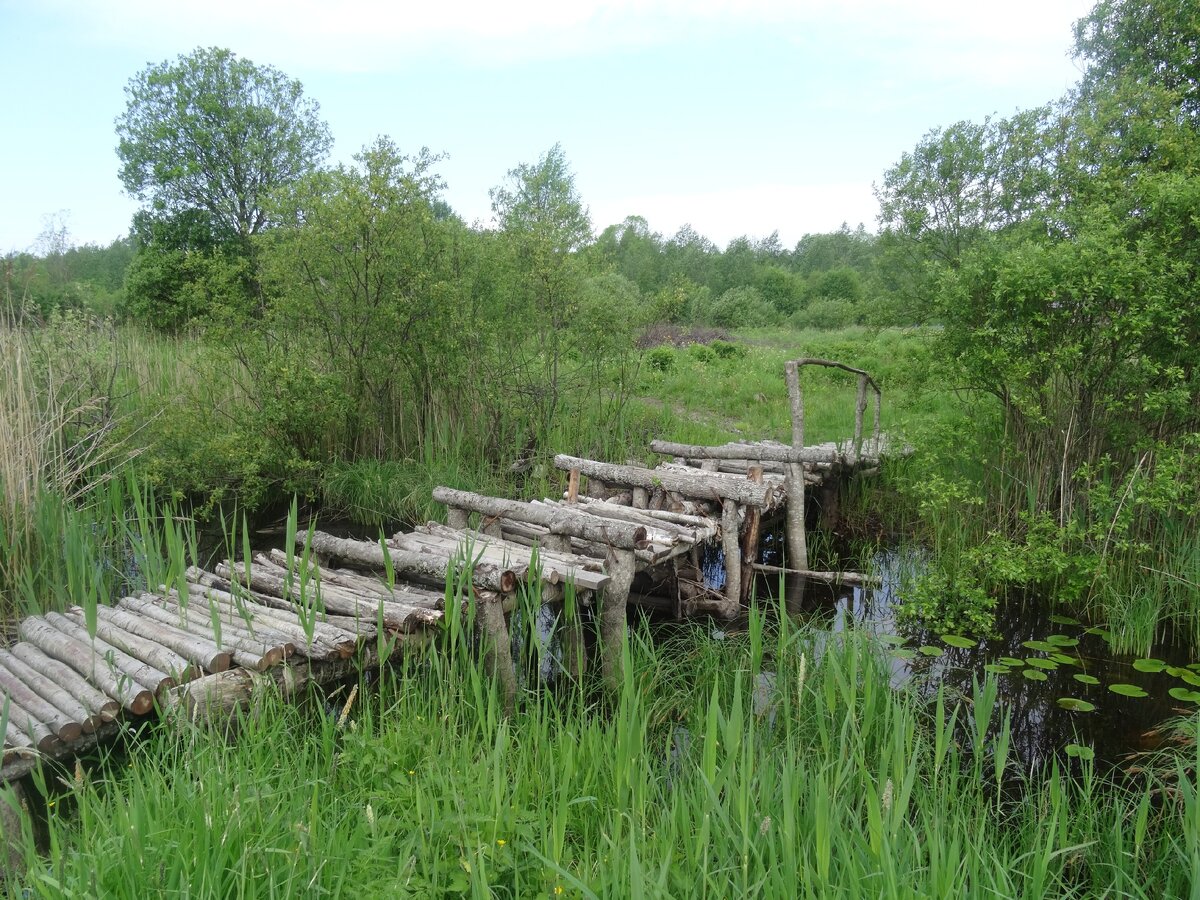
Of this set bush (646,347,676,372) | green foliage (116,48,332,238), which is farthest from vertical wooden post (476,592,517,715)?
green foliage (116,48,332,238)

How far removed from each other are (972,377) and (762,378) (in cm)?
967

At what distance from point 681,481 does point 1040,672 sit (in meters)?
3.10

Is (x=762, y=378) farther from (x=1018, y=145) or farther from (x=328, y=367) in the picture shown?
(x=328, y=367)

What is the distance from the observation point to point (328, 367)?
9203 mm

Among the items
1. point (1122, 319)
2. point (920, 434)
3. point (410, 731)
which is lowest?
point (410, 731)

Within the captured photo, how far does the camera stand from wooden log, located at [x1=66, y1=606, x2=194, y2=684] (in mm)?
3547

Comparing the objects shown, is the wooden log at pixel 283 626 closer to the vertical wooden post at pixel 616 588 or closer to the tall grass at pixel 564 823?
the tall grass at pixel 564 823

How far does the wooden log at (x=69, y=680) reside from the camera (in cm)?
333

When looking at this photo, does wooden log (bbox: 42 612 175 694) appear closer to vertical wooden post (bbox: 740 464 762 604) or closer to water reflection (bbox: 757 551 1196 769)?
water reflection (bbox: 757 551 1196 769)

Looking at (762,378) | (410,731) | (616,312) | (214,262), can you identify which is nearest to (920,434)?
(616,312)

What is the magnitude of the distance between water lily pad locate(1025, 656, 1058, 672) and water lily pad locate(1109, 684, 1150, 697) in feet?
1.17

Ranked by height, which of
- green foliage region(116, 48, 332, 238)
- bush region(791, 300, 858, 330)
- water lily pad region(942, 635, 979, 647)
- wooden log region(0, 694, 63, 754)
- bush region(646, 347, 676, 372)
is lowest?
water lily pad region(942, 635, 979, 647)

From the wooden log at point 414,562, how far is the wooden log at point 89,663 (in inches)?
49.7

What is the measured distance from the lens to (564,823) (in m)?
2.41
